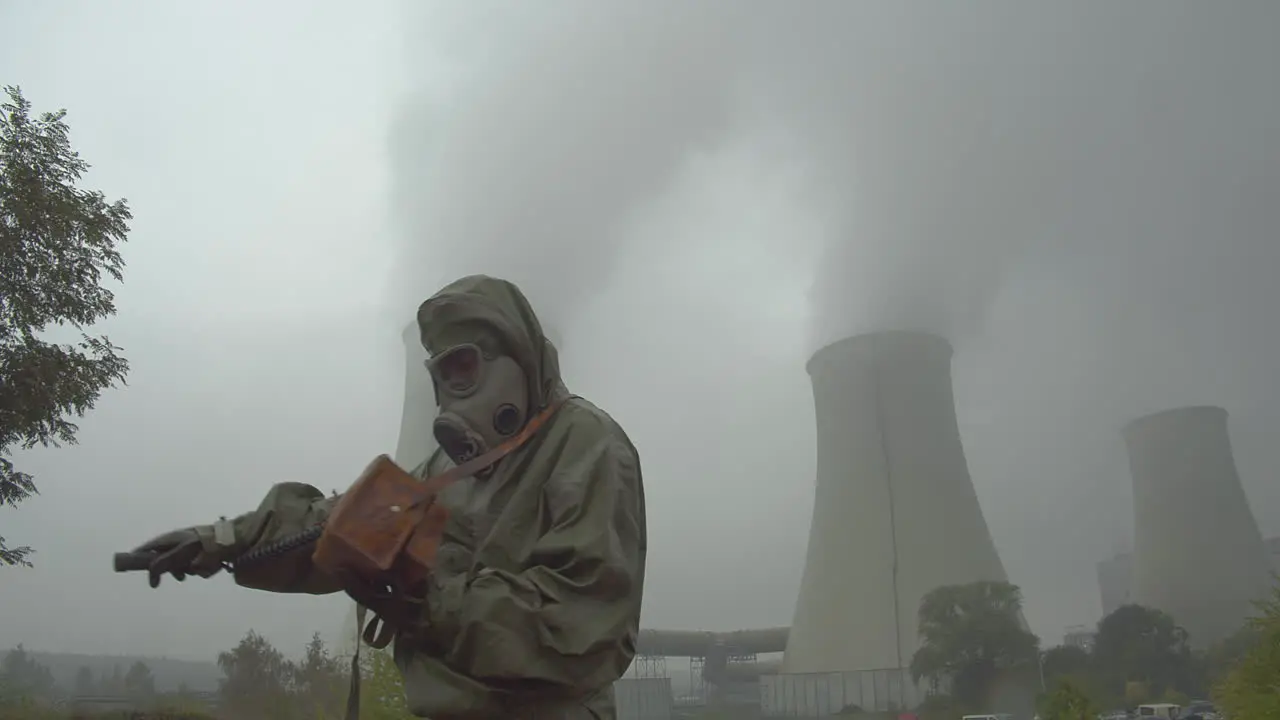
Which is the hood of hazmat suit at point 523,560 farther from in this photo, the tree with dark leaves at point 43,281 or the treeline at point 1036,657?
the treeline at point 1036,657

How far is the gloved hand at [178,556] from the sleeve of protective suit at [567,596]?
0.42 metres

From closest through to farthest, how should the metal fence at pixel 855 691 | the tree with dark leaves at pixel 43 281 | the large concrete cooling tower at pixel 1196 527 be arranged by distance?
the tree with dark leaves at pixel 43 281, the metal fence at pixel 855 691, the large concrete cooling tower at pixel 1196 527

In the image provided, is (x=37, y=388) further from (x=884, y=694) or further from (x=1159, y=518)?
(x=1159, y=518)

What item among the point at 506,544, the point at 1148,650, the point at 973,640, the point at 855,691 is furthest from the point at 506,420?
the point at 1148,650

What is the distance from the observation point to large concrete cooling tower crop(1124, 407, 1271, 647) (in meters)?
19.9

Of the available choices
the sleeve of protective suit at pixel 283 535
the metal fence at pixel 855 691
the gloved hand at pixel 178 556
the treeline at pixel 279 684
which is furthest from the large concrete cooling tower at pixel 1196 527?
the gloved hand at pixel 178 556

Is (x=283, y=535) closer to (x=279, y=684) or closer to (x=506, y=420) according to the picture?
(x=506, y=420)

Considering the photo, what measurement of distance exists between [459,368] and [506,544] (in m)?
0.37

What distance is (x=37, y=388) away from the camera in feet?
27.4

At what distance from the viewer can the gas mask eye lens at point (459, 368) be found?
69.4 inches

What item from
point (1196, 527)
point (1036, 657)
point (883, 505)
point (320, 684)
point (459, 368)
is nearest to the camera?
point (459, 368)

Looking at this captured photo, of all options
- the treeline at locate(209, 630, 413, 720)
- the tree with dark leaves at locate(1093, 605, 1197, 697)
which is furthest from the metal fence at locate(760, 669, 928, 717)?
the treeline at locate(209, 630, 413, 720)

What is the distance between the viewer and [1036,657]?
2102 cm

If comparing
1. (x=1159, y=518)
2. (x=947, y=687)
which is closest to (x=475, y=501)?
(x=947, y=687)
